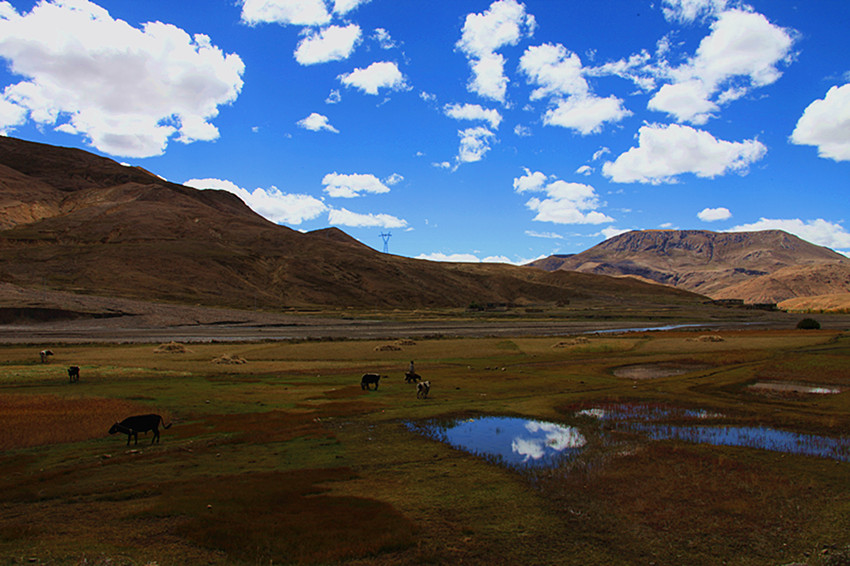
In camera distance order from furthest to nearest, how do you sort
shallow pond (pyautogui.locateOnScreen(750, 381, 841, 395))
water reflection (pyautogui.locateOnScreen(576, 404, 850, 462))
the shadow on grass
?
shallow pond (pyautogui.locateOnScreen(750, 381, 841, 395))
water reflection (pyautogui.locateOnScreen(576, 404, 850, 462))
the shadow on grass

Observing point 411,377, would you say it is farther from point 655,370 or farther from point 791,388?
point 791,388

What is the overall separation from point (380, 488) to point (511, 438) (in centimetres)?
724

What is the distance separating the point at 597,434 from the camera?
59.3 ft

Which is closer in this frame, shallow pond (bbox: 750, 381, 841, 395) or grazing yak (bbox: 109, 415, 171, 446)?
grazing yak (bbox: 109, 415, 171, 446)

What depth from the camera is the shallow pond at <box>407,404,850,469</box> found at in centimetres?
1574

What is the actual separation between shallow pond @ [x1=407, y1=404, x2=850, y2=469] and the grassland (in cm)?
86

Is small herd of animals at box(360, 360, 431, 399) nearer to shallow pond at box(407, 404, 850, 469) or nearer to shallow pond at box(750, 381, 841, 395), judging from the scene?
shallow pond at box(407, 404, 850, 469)

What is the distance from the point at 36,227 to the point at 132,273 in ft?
219

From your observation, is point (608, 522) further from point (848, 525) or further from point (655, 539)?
point (848, 525)

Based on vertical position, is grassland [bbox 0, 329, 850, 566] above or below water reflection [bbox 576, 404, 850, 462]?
above

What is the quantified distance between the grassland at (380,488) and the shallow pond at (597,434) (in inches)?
33.8

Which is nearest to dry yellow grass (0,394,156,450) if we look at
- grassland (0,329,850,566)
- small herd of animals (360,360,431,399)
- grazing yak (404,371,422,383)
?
grassland (0,329,850,566)

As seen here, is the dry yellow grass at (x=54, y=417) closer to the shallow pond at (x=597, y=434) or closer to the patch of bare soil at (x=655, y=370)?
the shallow pond at (x=597, y=434)

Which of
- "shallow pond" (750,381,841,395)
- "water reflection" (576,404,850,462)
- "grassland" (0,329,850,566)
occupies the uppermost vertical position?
"grassland" (0,329,850,566)
